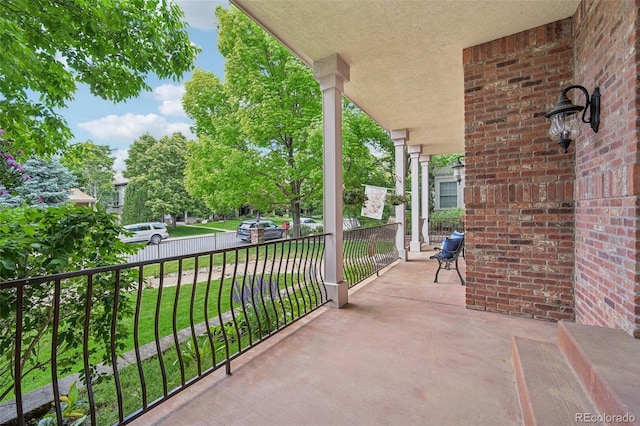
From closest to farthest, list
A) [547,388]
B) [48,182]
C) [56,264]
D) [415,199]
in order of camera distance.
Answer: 1. [547,388]
2. [56,264]
3. [415,199]
4. [48,182]

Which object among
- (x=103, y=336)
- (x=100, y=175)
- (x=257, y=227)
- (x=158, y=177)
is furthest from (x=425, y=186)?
(x=100, y=175)

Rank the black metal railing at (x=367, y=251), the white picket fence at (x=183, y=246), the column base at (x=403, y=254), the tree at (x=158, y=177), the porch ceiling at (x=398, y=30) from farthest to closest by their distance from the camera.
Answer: the tree at (x=158, y=177)
the white picket fence at (x=183, y=246)
the column base at (x=403, y=254)
the black metal railing at (x=367, y=251)
the porch ceiling at (x=398, y=30)

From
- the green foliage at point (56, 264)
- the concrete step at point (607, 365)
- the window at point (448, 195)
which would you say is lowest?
the concrete step at point (607, 365)

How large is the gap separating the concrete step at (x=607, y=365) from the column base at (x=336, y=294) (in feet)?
6.21

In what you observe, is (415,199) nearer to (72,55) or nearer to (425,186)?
(425,186)

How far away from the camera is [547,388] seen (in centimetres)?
144

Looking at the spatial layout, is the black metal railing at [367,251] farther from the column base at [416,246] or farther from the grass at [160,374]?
the column base at [416,246]

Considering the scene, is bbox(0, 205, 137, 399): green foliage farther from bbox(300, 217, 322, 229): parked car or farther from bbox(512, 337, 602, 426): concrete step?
bbox(300, 217, 322, 229): parked car

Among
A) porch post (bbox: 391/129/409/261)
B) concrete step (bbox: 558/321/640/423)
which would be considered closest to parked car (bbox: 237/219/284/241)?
porch post (bbox: 391/129/409/261)

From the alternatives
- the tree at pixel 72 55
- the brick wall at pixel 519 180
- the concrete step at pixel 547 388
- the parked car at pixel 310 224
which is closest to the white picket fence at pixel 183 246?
the parked car at pixel 310 224

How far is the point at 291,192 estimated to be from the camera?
9.28 m

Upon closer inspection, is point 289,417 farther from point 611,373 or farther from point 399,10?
point 399,10

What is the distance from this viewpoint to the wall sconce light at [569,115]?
2008 mm

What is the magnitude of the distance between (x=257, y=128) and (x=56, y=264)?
6833 mm
